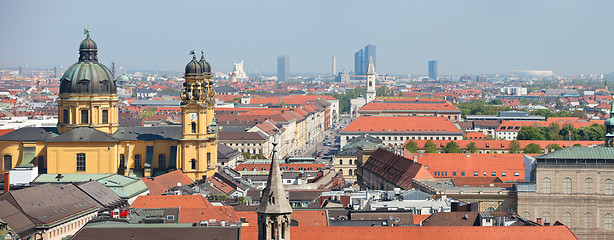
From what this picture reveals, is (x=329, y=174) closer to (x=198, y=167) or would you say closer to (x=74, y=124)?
(x=198, y=167)

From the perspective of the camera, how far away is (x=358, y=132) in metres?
197

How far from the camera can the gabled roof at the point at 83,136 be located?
358ft

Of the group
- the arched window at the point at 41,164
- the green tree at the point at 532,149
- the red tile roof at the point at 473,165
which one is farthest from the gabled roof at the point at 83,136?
the green tree at the point at 532,149

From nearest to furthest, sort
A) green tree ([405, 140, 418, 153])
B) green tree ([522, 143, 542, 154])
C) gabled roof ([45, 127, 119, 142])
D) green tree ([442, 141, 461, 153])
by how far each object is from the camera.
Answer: gabled roof ([45, 127, 119, 142]) < green tree ([522, 143, 542, 154]) < green tree ([442, 141, 461, 153]) < green tree ([405, 140, 418, 153])

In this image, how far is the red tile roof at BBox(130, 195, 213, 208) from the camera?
79688 millimetres

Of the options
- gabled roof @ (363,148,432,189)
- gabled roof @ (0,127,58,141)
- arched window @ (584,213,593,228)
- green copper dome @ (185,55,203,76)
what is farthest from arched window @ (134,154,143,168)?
arched window @ (584,213,593,228)

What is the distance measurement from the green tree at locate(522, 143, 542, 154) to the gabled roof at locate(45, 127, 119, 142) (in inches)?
2847

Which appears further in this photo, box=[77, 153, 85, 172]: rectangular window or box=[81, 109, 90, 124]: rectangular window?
box=[81, 109, 90, 124]: rectangular window


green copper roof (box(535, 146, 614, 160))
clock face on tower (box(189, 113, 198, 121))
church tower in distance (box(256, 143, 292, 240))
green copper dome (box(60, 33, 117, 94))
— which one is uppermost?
green copper dome (box(60, 33, 117, 94))

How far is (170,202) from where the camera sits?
80438 mm

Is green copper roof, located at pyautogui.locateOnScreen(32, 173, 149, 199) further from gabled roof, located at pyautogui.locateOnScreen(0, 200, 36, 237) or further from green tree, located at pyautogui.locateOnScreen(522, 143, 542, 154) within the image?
green tree, located at pyautogui.locateOnScreen(522, 143, 542, 154)

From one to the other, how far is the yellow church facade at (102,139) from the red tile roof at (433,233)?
151 ft

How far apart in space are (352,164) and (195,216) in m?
73.2

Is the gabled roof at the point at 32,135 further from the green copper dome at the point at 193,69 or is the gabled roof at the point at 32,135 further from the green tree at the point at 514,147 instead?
the green tree at the point at 514,147
